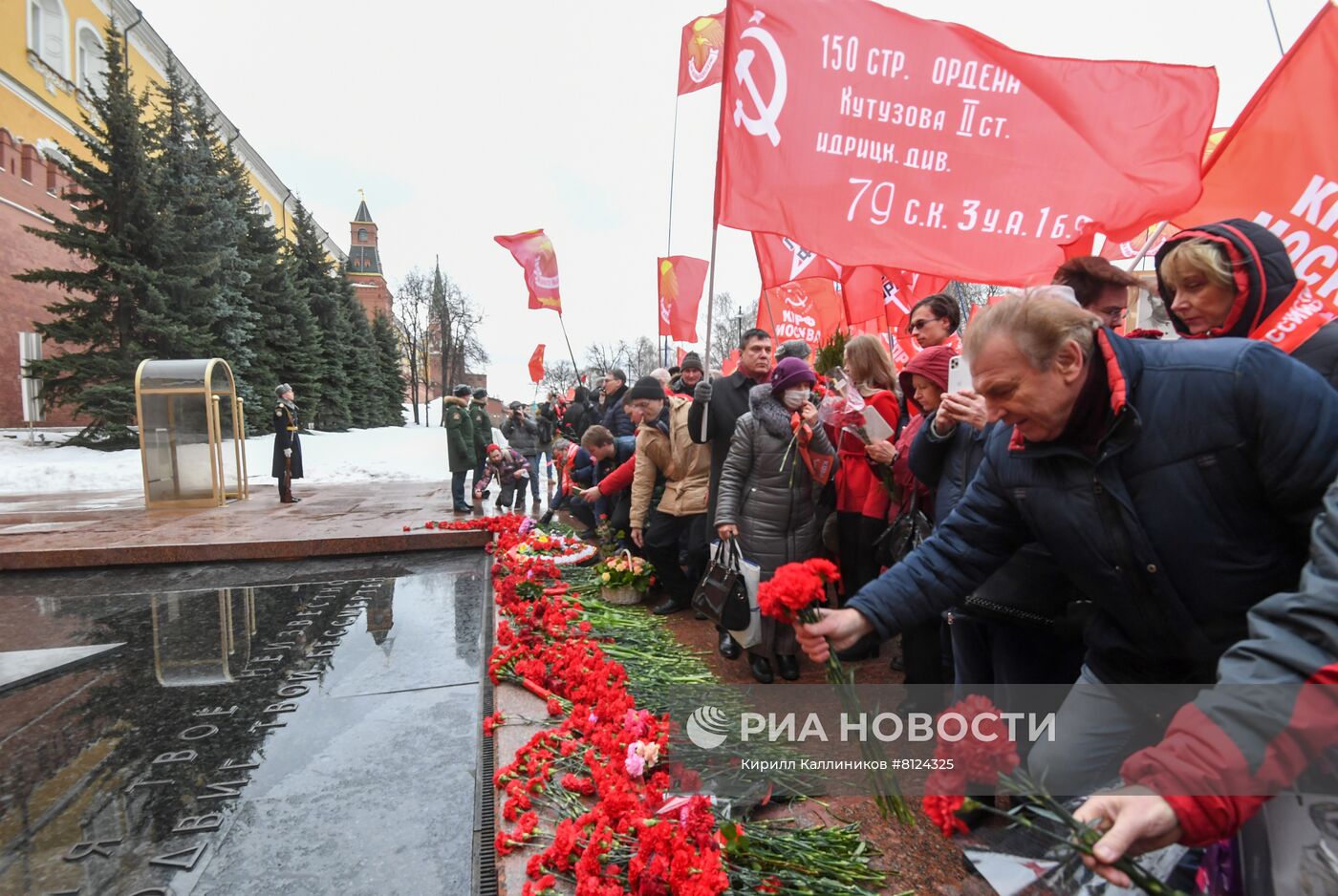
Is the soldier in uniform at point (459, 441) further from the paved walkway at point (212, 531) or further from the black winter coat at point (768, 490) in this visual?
the black winter coat at point (768, 490)

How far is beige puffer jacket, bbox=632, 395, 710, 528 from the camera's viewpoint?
4.86m

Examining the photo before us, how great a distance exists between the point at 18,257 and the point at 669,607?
83.5 ft

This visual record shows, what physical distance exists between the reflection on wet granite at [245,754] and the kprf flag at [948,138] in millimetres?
3130

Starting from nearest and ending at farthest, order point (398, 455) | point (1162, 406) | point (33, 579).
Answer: point (1162, 406), point (33, 579), point (398, 455)

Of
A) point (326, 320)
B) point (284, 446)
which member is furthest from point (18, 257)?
point (284, 446)

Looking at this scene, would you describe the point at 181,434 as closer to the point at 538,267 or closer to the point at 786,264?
the point at 538,267

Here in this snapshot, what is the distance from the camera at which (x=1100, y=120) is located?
3465 millimetres

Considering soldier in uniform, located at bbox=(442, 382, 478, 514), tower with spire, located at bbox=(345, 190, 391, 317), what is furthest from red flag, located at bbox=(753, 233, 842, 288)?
tower with spire, located at bbox=(345, 190, 391, 317)

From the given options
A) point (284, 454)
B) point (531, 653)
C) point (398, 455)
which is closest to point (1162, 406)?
point (531, 653)

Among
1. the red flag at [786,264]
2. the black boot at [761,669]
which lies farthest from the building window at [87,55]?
the black boot at [761,669]

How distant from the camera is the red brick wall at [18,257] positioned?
1958cm

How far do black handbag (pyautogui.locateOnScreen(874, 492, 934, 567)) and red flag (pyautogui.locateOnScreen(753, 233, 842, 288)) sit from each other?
2.35 meters

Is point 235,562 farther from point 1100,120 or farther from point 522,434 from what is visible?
point 1100,120

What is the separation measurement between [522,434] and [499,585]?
6.34 m
